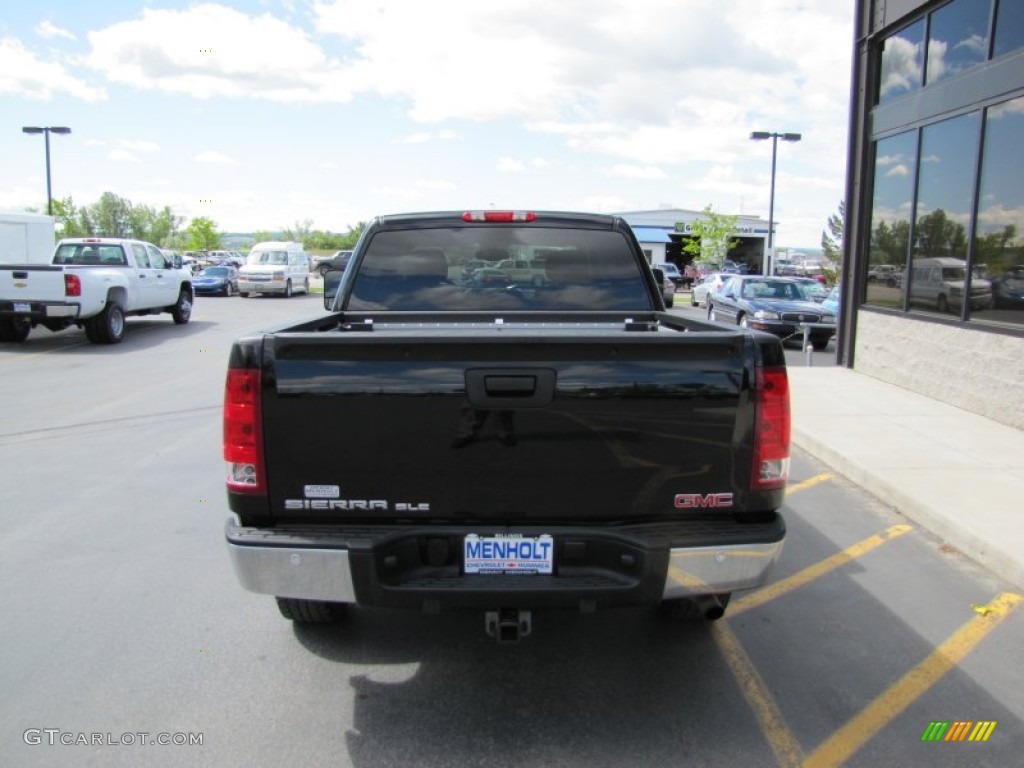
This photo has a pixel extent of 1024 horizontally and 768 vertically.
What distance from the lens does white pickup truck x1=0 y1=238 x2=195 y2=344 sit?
46.3 feet

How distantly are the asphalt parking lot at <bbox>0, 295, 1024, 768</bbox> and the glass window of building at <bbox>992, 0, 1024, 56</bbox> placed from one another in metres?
5.84

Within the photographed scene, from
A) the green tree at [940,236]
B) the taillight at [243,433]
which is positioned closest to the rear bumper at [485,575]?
the taillight at [243,433]

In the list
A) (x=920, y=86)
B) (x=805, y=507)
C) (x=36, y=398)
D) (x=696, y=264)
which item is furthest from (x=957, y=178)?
(x=696, y=264)

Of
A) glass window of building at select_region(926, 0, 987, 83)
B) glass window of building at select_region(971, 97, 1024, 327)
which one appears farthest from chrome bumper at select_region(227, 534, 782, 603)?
glass window of building at select_region(926, 0, 987, 83)

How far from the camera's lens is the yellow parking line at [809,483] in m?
6.34

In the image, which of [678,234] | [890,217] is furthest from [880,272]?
[678,234]

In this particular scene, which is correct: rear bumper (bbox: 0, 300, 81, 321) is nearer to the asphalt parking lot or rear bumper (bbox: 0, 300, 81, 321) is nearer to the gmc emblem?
the asphalt parking lot

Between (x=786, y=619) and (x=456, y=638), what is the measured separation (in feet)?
5.50

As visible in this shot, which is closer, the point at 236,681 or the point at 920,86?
the point at 236,681

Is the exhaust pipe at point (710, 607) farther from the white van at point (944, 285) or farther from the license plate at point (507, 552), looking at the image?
the white van at point (944, 285)

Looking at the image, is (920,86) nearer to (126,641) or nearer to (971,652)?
(971,652)

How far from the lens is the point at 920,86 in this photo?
33.5 ft

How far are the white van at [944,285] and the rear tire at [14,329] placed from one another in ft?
49.6

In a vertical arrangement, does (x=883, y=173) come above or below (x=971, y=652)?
above
